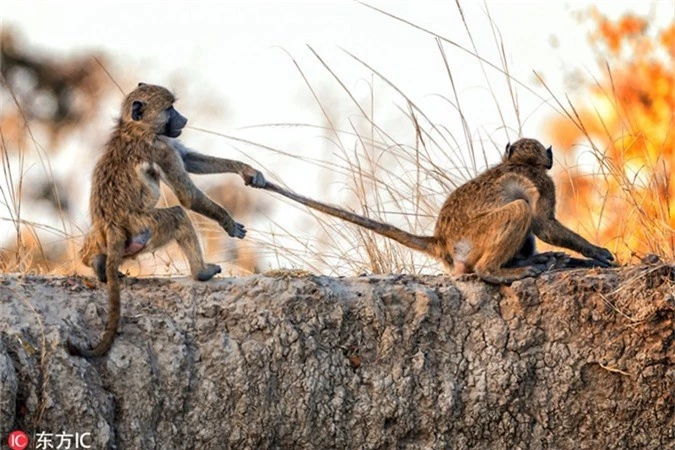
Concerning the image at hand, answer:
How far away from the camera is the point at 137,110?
26.6 feet

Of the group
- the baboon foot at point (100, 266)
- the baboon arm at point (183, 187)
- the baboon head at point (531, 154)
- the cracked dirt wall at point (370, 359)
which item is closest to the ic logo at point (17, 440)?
the cracked dirt wall at point (370, 359)

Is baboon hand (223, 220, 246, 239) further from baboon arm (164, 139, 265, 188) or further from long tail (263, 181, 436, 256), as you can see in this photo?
long tail (263, 181, 436, 256)

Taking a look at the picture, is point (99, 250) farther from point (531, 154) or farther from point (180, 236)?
point (531, 154)

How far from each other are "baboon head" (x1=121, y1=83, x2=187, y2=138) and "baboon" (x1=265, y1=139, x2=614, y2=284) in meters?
0.63

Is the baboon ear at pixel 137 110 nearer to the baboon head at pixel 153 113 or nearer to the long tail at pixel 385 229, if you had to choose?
the baboon head at pixel 153 113

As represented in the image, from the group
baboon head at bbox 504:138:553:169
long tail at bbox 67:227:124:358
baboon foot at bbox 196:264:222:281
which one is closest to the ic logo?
long tail at bbox 67:227:124:358

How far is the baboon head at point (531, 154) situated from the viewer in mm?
8625

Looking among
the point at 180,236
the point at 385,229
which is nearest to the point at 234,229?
the point at 180,236

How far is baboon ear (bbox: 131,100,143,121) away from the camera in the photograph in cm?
810

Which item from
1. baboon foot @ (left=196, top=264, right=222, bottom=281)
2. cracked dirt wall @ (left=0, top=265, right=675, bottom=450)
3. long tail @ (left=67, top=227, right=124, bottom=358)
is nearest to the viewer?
long tail @ (left=67, top=227, right=124, bottom=358)

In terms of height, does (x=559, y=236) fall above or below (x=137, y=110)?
below

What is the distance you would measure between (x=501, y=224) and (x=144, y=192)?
1.91 metres

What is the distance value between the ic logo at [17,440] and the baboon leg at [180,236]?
128cm

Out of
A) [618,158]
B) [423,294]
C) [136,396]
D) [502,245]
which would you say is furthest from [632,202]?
[136,396]
